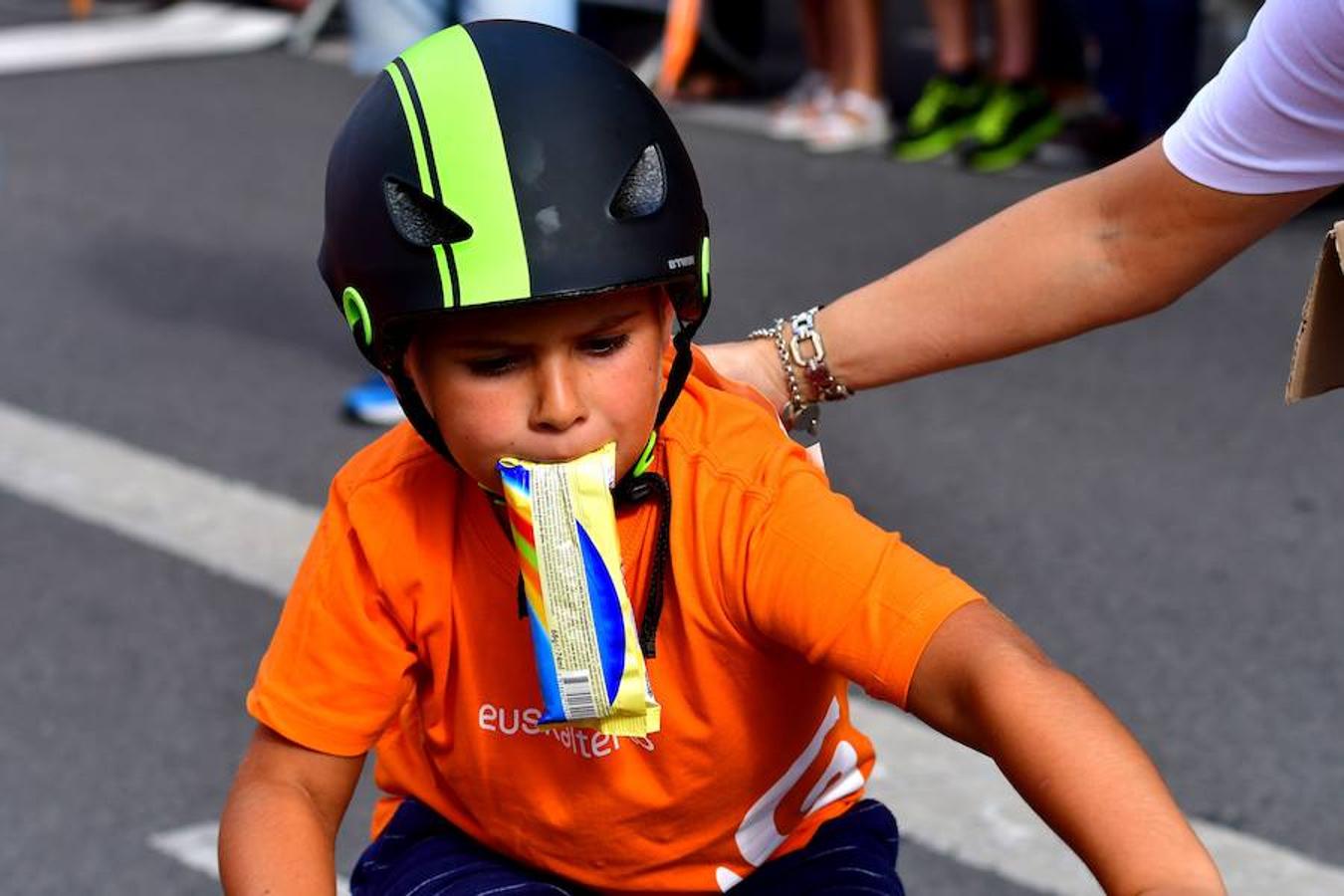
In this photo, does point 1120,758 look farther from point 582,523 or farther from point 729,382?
point 729,382

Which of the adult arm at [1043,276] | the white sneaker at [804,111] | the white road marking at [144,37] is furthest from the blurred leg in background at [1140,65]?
the adult arm at [1043,276]

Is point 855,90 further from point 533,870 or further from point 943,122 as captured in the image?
point 533,870

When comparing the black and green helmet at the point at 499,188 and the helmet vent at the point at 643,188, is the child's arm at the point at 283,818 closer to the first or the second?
the black and green helmet at the point at 499,188

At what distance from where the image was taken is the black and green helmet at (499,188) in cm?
226

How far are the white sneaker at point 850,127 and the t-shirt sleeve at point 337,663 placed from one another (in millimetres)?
6561

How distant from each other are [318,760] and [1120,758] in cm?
89

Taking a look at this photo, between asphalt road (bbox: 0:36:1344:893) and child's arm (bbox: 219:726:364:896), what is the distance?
1386mm

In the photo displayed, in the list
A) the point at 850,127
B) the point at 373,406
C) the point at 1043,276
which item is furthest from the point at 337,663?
the point at 850,127

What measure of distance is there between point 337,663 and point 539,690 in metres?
0.21

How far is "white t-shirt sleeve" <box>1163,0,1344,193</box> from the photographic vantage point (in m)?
2.38

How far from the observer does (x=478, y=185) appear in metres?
2.26

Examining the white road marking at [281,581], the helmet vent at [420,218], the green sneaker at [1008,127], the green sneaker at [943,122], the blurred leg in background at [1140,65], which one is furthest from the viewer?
the green sneaker at [943,122]

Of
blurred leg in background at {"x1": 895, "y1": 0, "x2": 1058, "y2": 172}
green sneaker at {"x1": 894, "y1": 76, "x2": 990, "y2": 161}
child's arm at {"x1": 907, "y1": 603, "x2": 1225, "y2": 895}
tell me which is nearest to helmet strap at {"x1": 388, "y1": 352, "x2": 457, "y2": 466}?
child's arm at {"x1": 907, "y1": 603, "x2": 1225, "y2": 895}

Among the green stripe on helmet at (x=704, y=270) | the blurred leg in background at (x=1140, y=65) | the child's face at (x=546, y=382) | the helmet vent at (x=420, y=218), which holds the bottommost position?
the blurred leg in background at (x=1140, y=65)
